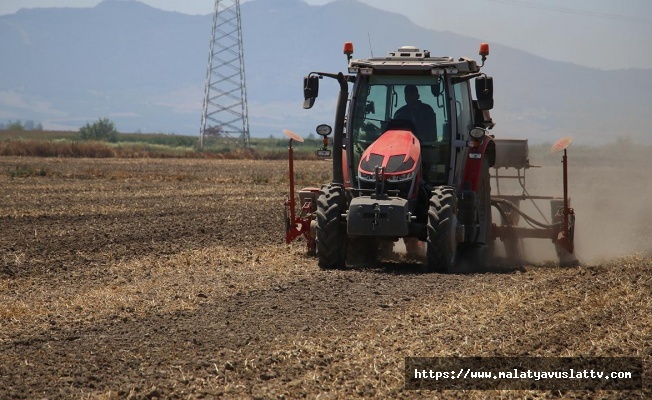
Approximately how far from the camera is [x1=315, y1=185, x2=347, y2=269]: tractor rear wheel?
12.8m

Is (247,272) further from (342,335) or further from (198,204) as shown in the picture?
(198,204)

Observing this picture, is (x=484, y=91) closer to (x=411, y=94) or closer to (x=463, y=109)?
(x=463, y=109)

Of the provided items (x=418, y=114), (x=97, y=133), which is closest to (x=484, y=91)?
(x=418, y=114)

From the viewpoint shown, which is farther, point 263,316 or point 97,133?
point 97,133

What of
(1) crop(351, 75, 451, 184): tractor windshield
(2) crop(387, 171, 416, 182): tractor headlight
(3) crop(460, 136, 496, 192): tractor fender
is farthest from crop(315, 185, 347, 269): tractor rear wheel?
(3) crop(460, 136, 496, 192): tractor fender

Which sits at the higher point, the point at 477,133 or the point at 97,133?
the point at 477,133

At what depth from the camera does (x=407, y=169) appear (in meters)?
12.7

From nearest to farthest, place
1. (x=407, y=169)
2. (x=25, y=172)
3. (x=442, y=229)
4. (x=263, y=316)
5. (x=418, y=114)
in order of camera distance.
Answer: (x=263, y=316), (x=442, y=229), (x=407, y=169), (x=418, y=114), (x=25, y=172)

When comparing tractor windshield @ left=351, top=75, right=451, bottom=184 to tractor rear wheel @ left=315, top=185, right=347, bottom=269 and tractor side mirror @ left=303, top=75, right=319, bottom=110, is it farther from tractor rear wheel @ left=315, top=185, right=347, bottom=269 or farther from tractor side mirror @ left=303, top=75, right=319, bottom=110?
tractor rear wheel @ left=315, top=185, right=347, bottom=269

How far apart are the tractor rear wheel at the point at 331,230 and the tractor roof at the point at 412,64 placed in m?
1.68

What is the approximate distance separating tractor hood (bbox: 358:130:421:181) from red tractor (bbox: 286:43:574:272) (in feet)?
0.04

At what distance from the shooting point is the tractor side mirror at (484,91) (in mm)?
13234

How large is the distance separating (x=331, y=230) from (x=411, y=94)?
2.13m

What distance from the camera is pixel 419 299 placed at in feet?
34.6
